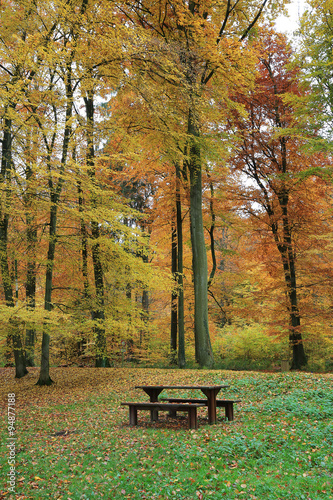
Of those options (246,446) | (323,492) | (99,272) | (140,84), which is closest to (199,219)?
(99,272)

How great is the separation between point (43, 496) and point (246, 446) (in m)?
2.44

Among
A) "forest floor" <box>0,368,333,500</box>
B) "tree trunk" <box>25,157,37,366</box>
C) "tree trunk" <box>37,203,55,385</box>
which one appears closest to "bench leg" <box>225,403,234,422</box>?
"forest floor" <box>0,368,333,500</box>

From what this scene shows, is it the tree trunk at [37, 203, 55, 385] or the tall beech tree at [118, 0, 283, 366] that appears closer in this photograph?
the tall beech tree at [118, 0, 283, 366]

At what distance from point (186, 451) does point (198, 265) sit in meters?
7.09

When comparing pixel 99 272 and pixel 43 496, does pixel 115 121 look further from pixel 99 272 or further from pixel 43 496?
pixel 43 496

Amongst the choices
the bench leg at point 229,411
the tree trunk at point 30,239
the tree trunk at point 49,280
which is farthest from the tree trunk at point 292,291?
the tree trunk at point 30,239

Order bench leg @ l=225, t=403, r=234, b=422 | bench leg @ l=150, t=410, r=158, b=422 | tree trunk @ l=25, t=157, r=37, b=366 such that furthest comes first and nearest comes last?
tree trunk @ l=25, t=157, r=37, b=366
bench leg @ l=150, t=410, r=158, b=422
bench leg @ l=225, t=403, r=234, b=422

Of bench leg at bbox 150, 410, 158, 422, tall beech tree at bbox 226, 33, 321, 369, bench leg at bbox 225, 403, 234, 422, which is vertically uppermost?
tall beech tree at bbox 226, 33, 321, 369

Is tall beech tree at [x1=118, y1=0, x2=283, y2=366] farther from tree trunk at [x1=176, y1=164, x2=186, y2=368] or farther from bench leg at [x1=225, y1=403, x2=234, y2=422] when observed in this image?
bench leg at [x1=225, y1=403, x2=234, y2=422]

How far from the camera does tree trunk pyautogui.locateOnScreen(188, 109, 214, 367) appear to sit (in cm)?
1073

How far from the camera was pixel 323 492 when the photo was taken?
3.30 metres

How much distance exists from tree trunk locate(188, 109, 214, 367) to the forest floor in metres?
3.01

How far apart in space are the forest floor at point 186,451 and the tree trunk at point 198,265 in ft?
9.87

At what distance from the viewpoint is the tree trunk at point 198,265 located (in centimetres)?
Answer: 1073
